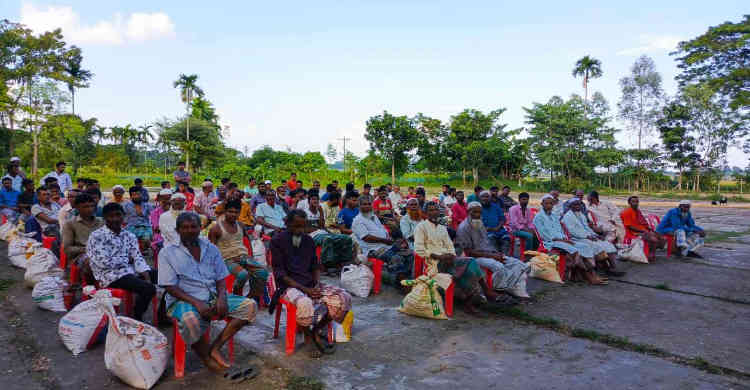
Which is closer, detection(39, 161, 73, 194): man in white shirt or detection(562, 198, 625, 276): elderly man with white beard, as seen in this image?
detection(562, 198, 625, 276): elderly man with white beard

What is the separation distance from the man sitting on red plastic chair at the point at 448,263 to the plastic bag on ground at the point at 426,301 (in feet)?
0.79

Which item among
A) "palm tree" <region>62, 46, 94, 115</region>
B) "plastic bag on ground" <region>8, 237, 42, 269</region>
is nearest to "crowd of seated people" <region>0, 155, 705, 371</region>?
"plastic bag on ground" <region>8, 237, 42, 269</region>

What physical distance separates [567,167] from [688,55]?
25125mm

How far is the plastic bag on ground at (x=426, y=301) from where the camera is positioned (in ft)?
16.1

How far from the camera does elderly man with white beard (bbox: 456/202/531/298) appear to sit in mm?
5599

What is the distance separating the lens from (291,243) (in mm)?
4125

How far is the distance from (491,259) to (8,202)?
859cm

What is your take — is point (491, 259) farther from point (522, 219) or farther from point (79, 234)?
point (79, 234)

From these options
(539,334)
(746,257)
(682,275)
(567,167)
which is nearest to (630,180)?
(567,167)

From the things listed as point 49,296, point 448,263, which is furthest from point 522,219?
point 49,296

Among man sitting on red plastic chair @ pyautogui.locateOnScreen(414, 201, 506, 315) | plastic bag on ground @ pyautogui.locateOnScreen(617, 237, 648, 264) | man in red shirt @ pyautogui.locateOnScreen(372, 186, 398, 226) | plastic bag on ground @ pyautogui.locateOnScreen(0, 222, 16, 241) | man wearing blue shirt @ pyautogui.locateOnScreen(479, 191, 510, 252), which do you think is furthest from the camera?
man in red shirt @ pyautogui.locateOnScreen(372, 186, 398, 226)

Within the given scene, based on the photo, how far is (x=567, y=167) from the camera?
3750 cm

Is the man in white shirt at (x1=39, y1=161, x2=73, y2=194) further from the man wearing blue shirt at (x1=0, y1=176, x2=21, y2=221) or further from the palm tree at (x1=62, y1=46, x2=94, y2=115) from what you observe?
the palm tree at (x1=62, y1=46, x2=94, y2=115)

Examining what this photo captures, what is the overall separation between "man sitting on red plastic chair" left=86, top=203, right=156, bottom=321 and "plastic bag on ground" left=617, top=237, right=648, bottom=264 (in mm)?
7949
